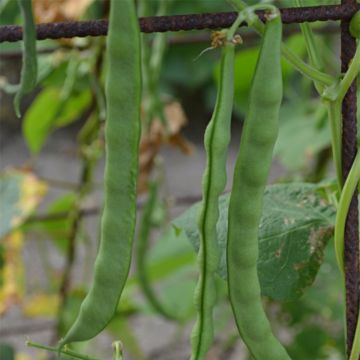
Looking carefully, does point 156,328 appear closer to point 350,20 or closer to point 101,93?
point 101,93

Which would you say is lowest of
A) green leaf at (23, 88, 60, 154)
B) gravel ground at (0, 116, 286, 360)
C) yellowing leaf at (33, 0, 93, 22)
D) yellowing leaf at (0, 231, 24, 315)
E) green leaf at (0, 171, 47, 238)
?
gravel ground at (0, 116, 286, 360)

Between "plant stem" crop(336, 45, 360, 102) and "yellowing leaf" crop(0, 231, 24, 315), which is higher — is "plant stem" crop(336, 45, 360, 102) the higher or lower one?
the higher one

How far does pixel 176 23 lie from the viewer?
555mm

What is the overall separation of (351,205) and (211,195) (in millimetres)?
125

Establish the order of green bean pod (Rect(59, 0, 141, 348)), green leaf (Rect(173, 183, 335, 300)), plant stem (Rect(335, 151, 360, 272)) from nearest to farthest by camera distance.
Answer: green bean pod (Rect(59, 0, 141, 348)) < plant stem (Rect(335, 151, 360, 272)) < green leaf (Rect(173, 183, 335, 300))

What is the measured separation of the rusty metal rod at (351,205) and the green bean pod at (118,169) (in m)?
0.17

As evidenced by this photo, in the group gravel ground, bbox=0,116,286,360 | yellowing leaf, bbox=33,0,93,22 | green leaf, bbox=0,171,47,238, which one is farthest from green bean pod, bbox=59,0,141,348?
gravel ground, bbox=0,116,286,360

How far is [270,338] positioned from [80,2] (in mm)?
870

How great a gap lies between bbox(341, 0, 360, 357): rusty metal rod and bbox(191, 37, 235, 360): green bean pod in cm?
11

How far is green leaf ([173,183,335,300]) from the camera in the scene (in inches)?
28.4

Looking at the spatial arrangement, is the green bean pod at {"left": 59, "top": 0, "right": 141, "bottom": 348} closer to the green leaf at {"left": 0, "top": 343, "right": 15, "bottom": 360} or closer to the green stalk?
the green stalk

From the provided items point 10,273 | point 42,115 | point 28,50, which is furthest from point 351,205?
point 10,273

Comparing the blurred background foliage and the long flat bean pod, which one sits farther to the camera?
the blurred background foliage

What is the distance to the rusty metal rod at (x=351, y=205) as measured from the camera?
62 centimetres
